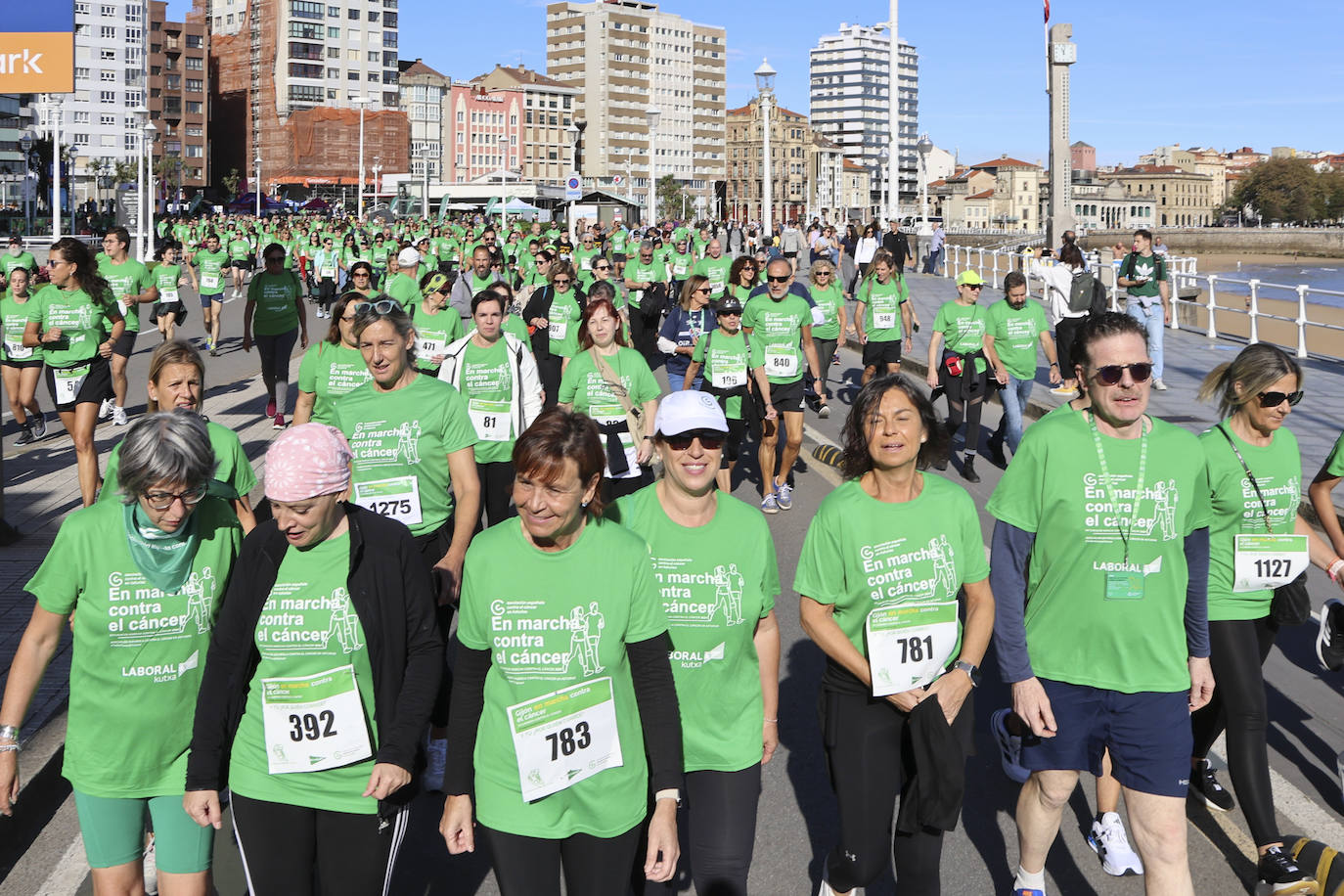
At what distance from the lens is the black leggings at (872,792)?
395cm

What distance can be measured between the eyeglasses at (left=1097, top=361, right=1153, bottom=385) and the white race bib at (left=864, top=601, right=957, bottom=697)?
0.79m

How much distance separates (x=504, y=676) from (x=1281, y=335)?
40.5 meters

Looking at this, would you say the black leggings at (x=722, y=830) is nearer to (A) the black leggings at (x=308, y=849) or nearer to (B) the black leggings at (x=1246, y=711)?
(A) the black leggings at (x=308, y=849)

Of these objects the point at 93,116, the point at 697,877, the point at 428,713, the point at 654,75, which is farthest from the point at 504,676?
the point at 654,75

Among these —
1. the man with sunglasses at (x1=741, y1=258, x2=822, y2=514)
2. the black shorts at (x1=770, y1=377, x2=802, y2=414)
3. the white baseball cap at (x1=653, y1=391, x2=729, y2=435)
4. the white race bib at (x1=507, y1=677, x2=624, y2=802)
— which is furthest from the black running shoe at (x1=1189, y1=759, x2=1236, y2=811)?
the black shorts at (x1=770, y1=377, x2=802, y2=414)

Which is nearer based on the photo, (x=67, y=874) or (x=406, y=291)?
(x=67, y=874)

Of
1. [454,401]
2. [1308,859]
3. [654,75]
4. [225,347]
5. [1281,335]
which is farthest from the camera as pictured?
[654,75]

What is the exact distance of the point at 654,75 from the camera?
634ft

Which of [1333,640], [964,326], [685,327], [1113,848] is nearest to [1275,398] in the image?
[1333,640]

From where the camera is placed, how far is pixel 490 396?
27.0 ft

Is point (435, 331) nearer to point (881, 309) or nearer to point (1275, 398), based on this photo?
point (881, 309)

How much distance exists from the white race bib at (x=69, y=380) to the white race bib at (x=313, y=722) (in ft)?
26.6

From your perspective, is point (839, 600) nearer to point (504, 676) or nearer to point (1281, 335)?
point (504, 676)

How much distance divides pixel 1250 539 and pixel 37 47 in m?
8.77
